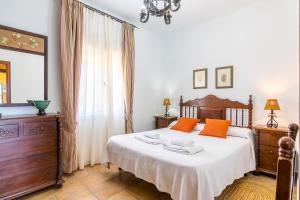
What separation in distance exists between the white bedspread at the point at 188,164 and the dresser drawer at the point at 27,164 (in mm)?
799

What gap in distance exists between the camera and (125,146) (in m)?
2.53

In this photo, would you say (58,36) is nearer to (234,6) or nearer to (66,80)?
(66,80)

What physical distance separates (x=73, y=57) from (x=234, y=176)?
2.90 meters

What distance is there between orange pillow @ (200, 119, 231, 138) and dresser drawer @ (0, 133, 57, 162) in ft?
8.04

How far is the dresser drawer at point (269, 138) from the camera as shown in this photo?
2809 millimetres

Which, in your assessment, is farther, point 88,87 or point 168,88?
point 168,88

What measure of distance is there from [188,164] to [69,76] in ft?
7.31

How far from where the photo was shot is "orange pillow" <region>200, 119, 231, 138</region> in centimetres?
310

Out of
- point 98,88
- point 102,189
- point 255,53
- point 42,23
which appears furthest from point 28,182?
point 255,53

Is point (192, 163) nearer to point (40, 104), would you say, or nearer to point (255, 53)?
point (40, 104)

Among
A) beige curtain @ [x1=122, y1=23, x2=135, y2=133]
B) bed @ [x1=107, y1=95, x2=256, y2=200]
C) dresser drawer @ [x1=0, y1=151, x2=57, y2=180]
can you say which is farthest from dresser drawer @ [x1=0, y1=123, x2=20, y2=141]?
beige curtain @ [x1=122, y1=23, x2=135, y2=133]

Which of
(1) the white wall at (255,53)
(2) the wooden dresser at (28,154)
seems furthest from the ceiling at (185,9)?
(2) the wooden dresser at (28,154)

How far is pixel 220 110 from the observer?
12.2ft

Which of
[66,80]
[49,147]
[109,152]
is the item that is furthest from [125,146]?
[66,80]
